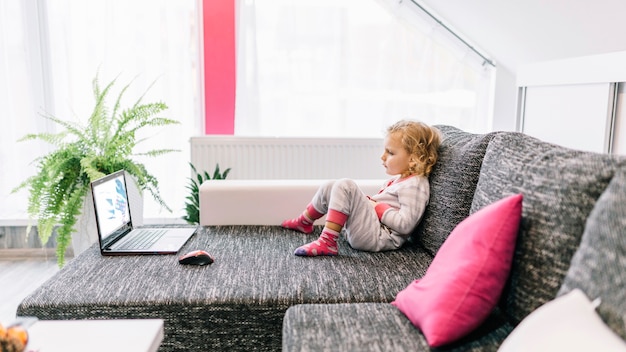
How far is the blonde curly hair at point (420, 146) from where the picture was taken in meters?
1.99

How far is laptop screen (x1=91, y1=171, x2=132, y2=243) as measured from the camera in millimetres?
1881

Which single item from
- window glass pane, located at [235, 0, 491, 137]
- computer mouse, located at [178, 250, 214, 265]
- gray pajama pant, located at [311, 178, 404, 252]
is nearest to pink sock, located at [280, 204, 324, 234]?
gray pajama pant, located at [311, 178, 404, 252]

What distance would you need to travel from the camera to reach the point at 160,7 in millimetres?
3092

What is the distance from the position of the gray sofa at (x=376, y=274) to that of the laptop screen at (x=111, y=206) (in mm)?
103

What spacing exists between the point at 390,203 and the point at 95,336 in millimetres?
1218

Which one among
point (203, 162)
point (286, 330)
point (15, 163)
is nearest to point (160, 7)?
point (203, 162)

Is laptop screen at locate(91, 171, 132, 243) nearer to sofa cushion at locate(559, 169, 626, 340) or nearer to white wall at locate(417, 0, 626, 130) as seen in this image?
sofa cushion at locate(559, 169, 626, 340)

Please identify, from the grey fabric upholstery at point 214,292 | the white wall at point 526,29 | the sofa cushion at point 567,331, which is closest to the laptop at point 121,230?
the grey fabric upholstery at point 214,292

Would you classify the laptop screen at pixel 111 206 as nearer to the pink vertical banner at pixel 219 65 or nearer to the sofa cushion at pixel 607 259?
the pink vertical banner at pixel 219 65

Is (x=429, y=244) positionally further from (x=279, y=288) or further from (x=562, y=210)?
(x=562, y=210)

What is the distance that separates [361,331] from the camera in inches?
48.9

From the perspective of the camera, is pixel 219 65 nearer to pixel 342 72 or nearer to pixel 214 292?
pixel 342 72

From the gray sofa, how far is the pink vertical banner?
1299 mm

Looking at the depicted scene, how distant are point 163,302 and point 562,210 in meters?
1.07
